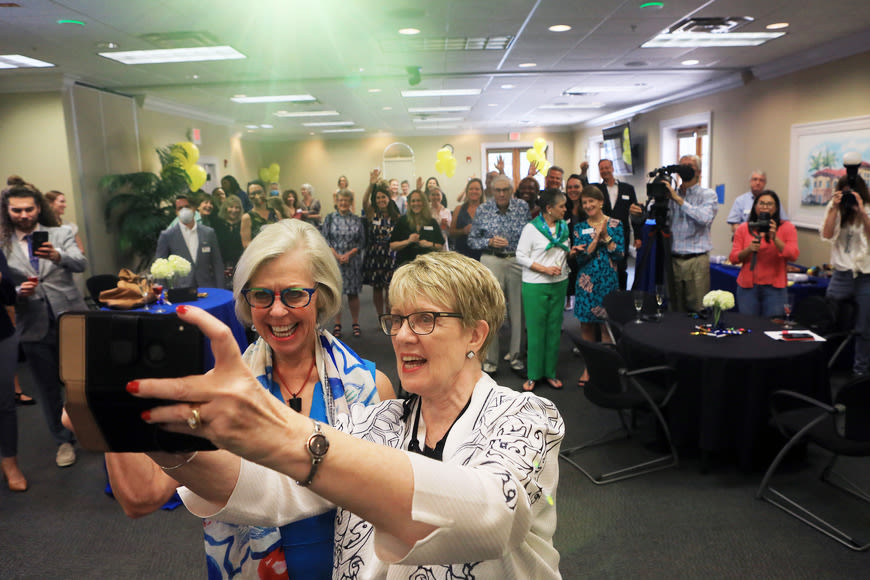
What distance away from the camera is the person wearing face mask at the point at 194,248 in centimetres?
521

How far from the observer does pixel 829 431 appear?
9.85ft

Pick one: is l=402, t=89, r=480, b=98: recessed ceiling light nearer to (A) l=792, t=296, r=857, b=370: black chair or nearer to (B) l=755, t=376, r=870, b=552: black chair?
(A) l=792, t=296, r=857, b=370: black chair

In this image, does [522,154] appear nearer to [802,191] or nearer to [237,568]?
[802,191]

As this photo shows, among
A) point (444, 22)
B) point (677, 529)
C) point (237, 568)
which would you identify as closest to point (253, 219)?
point (444, 22)

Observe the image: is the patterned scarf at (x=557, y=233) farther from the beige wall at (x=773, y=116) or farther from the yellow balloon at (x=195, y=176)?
the yellow balloon at (x=195, y=176)

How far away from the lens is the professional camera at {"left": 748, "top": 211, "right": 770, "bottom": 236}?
4.77 meters

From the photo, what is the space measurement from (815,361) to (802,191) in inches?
191

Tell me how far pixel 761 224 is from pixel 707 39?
2.69m

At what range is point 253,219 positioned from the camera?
6703mm

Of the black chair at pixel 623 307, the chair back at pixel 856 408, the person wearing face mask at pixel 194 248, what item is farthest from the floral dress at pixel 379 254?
the chair back at pixel 856 408

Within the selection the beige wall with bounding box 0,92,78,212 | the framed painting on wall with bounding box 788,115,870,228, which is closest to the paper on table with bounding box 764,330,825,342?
the framed painting on wall with bounding box 788,115,870,228

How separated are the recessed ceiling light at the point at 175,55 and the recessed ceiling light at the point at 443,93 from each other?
3.81 meters

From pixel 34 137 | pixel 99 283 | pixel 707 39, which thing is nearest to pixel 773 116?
pixel 707 39

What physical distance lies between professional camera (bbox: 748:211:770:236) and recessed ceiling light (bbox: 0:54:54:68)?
7.38 meters
